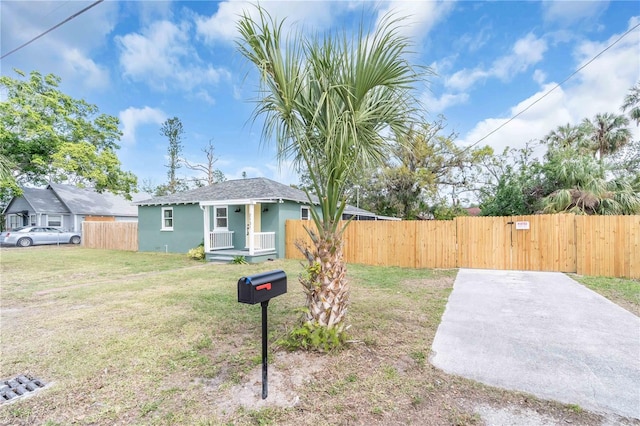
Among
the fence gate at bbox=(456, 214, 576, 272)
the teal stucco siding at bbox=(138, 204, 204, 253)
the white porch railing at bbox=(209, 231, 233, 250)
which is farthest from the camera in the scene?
the teal stucco siding at bbox=(138, 204, 204, 253)

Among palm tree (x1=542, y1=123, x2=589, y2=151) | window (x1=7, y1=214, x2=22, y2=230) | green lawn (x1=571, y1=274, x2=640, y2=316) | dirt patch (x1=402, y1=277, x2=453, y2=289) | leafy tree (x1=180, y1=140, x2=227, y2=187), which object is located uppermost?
leafy tree (x1=180, y1=140, x2=227, y2=187)

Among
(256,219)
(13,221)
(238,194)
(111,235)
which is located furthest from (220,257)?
(13,221)

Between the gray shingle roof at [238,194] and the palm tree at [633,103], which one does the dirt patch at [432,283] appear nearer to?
the gray shingle roof at [238,194]

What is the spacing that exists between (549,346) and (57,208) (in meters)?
29.1

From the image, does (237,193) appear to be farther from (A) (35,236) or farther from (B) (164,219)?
(A) (35,236)

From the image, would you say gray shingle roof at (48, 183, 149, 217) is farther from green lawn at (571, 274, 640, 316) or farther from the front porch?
green lawn at (571, 274, 640, 316)

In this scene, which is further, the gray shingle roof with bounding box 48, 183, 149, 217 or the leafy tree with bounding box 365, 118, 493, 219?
the gray shingle roof with bounding box 48, 183, 149, 217

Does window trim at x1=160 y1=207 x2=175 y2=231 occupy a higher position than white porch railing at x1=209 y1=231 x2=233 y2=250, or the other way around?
window trim at x1=160 y1=207 x2=175 y2=231

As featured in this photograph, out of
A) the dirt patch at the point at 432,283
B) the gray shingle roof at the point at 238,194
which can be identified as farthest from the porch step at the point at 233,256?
the dirt patch at the point at 432,283

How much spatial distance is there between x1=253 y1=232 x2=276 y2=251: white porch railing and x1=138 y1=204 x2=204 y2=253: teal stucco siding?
369 centimetres

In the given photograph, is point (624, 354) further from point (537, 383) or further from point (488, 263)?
point (488, 263)

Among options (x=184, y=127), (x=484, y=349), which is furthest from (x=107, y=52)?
(x=184, y=127)

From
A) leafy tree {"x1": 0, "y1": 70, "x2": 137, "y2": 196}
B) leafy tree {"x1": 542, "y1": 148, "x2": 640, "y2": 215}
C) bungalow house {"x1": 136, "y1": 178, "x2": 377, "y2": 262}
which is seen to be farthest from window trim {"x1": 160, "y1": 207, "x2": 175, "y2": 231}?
leafy tree {"x1": 542, "y1": 148, "x2": 640, "y2": 215}

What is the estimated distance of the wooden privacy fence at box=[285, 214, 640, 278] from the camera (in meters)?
8.30
